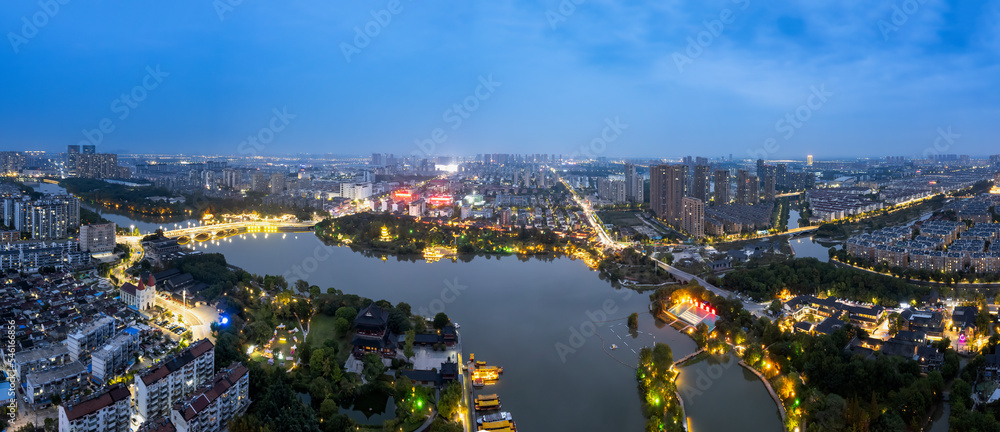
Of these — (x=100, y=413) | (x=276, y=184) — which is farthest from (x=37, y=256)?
(x=276, y=184)

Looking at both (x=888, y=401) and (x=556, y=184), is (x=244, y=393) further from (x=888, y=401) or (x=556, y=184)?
(x=556, y=184)

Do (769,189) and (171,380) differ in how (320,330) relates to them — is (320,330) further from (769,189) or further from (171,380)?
(769,189)

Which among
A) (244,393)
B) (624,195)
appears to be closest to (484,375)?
(244,393)

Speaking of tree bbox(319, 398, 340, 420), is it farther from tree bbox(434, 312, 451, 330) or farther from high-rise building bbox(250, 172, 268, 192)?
high-rise building bbox(250, 172, 268, 192)

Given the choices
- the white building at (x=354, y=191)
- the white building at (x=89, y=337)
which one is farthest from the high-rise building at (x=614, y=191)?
the white building at (x=89, y=337)

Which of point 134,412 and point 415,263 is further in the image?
point 415,263

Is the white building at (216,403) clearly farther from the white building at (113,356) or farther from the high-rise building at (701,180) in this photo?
the high-rise building at (701,180)
